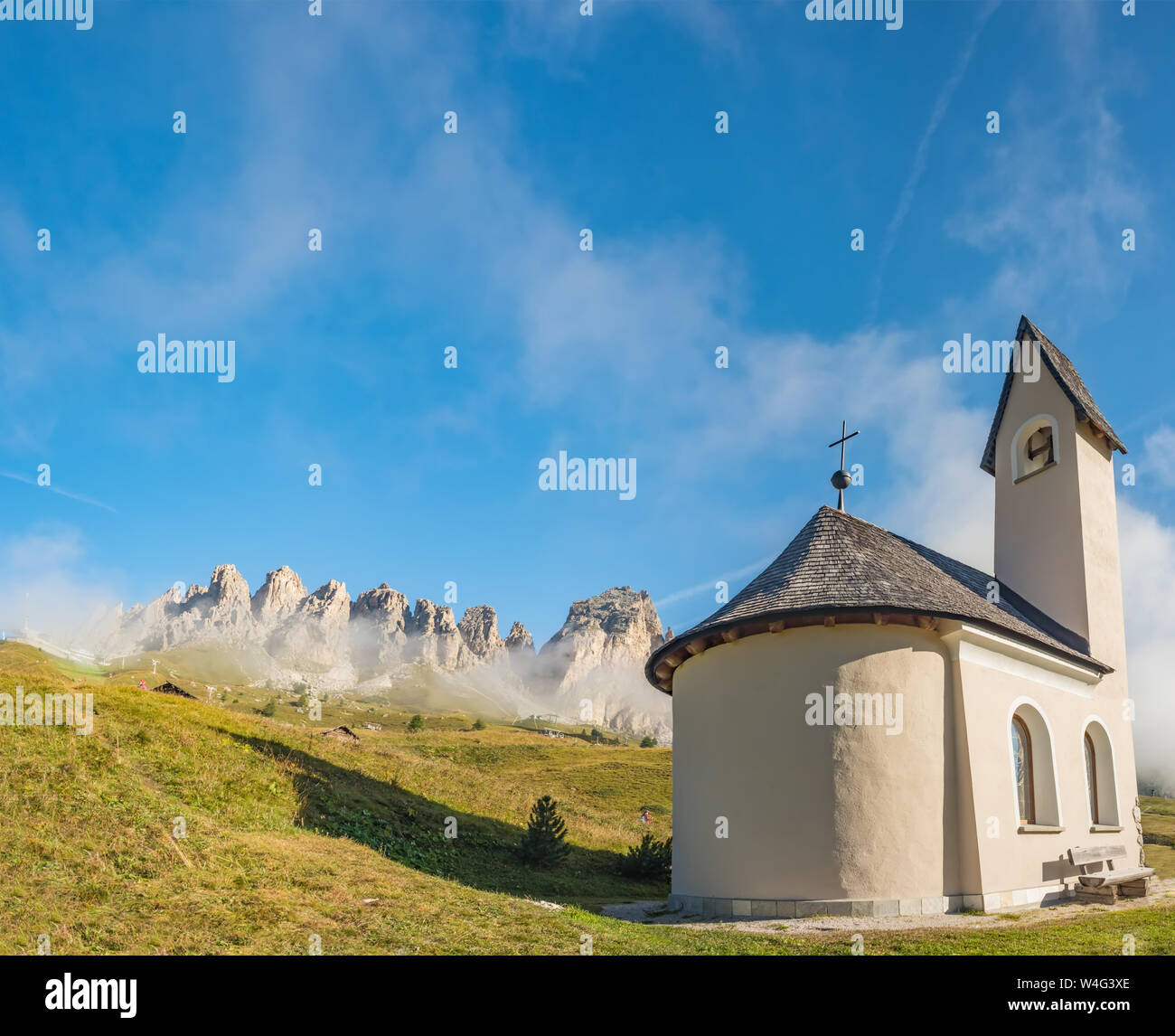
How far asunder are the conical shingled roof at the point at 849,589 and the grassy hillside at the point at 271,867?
4811 millimetres

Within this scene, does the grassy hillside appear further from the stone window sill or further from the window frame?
the stone window sill

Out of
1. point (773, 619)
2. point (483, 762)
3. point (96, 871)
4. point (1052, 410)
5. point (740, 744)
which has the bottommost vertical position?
point (483, 762)

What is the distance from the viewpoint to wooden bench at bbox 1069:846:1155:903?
13859 millimetres

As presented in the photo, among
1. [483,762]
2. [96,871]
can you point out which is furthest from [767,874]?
[483,762]

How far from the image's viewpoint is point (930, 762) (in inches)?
504

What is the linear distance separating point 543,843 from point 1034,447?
16915 mm

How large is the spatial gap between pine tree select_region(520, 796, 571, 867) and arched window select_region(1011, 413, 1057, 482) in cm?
1572

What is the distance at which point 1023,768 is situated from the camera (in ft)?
49.6

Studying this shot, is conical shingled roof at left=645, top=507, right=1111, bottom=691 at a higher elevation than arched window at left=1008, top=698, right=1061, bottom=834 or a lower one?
higher

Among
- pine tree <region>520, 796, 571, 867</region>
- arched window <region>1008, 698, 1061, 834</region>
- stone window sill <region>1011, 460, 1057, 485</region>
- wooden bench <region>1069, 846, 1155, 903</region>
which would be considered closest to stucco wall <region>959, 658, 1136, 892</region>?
arched window <region>1008, 698, 1061, 834</region>

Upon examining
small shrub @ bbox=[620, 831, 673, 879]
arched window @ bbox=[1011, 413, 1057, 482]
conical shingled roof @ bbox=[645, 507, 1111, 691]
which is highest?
arched window @ bbox=[1011, 413, 1057, 482]

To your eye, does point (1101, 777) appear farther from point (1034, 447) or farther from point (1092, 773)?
point (1034, 447)
